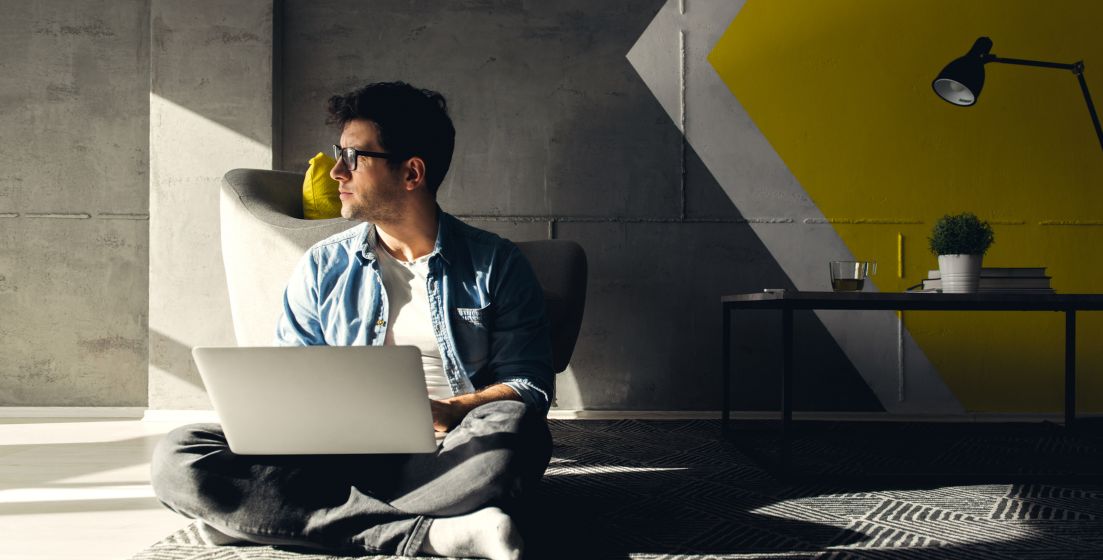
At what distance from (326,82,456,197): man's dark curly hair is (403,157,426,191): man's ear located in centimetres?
1

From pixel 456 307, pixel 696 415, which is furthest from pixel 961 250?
pixel 456 307

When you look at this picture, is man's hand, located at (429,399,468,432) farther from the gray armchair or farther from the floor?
the gray armchair

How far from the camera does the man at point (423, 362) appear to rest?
1.45 metres

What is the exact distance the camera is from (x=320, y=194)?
111 inches

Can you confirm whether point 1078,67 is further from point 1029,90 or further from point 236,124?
point 236,124

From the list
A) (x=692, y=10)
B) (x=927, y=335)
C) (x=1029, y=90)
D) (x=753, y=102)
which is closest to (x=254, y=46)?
(x=692, y=10)

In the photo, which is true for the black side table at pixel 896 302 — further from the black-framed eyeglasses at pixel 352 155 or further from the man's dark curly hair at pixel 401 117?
the black-framed eyeglasses at pixel 352 155

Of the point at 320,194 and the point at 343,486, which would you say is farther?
the point at 320,194

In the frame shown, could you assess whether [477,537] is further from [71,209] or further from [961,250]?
[71,209]

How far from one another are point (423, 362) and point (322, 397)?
403 millimetres

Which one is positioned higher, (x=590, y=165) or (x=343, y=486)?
(x=590, y=165)

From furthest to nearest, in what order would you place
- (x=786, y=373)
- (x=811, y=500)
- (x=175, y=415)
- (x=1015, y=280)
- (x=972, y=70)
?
(x=175, y=415) → (x=972, y=70) → (x=1015, y=280) → (x=786, y=373) → (x=811, y=500)

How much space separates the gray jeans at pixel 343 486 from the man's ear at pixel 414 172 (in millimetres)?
556

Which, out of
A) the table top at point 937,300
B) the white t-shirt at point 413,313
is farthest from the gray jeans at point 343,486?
the table top at point 937,300
